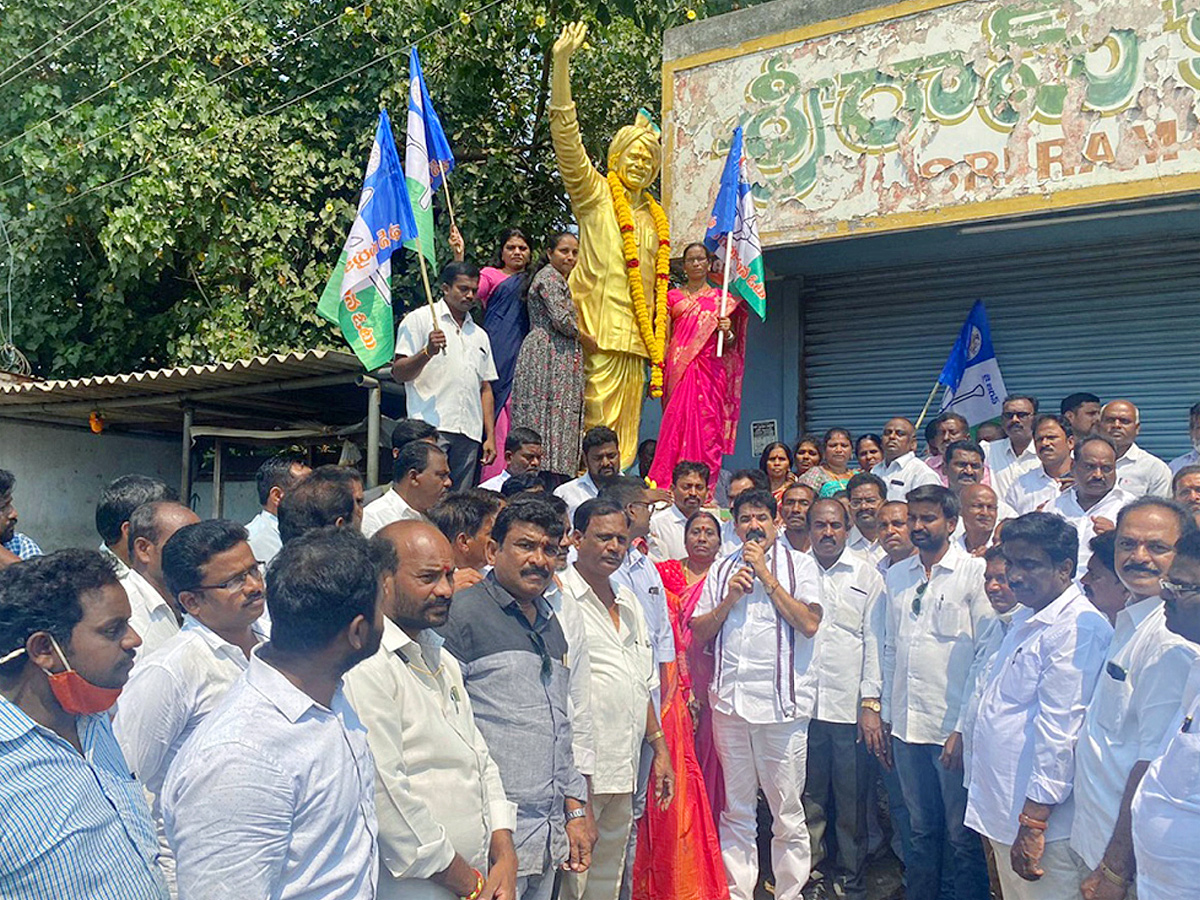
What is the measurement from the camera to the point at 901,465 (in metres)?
6.71

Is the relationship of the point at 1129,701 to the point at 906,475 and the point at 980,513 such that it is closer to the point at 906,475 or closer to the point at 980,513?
the point at 980,513

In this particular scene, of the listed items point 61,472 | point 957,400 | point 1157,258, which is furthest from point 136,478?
point 61,472

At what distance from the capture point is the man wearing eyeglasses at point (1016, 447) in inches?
257

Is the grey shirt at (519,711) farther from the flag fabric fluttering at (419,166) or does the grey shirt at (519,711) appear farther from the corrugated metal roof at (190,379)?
the corrugated metal roof at (190,379)

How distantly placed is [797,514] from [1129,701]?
270 centimetres

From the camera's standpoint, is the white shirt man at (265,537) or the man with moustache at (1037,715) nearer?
the man with moustache at (1037,715)

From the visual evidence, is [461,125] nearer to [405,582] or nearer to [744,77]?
[744,77]

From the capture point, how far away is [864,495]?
591 cm

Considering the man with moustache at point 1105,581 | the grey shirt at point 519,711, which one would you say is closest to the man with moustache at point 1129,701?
the man with moustache at point 1105,581

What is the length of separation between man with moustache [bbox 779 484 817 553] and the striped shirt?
417 centimetres

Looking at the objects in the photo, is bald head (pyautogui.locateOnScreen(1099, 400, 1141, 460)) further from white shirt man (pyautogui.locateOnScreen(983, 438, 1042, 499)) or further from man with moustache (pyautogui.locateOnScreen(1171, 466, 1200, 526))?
man with moustache (pyautogui.locateOnScreen(1171, 466, 1200, 526))

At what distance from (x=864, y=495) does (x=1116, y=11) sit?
3.43m

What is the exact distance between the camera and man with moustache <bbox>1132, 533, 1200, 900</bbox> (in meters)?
2.81

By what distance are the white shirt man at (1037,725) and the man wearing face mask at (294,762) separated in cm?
232
